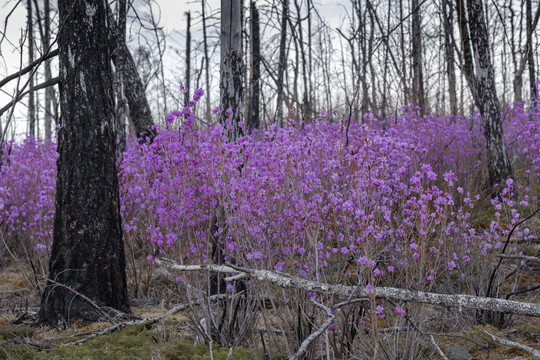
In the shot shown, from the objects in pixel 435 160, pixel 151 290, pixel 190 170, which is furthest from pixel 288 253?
pixel 435 160

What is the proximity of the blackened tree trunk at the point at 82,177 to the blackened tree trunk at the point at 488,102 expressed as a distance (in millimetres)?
5382

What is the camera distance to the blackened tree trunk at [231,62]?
4391 mm

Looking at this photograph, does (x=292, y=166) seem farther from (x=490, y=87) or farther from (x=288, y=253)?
(x=490, y=87)

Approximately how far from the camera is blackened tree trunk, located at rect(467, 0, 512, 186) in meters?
6.49

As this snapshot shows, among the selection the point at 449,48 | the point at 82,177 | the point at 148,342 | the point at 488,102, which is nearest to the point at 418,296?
the point at 148,342

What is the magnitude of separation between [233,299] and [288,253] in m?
0.56

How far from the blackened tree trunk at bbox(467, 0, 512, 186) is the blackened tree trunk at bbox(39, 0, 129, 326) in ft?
17.7

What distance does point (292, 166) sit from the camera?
10.2ft

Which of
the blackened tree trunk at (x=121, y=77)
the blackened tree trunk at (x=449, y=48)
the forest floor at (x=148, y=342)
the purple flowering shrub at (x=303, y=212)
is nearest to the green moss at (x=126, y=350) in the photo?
the forest floor at (x=148, y=342)

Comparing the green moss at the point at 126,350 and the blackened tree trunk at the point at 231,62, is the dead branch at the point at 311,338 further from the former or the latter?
the blackened tree trunk at the point at 231,62

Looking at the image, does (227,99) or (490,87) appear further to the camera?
(490,87)

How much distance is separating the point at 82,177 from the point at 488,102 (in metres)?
5.80

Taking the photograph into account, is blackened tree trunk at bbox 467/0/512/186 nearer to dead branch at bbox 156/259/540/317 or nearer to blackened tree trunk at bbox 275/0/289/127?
blackened tree trunk at bbox 275/0/289/127

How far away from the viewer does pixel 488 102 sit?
6.57 meters
